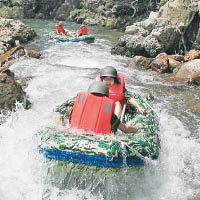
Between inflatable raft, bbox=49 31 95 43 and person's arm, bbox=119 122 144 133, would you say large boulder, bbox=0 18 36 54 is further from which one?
person's arm, bbox=119 122 144 133

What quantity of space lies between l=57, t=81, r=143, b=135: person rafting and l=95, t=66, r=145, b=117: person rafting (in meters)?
0.78

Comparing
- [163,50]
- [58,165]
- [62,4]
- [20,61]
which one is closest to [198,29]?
[163,50]

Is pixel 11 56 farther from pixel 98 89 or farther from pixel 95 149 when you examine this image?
pixel 95 149

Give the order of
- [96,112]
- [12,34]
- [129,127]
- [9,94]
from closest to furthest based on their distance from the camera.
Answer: [96,112] → [129,127] → [9,94] → [12,34]

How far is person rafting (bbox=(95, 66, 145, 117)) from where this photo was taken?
475cm

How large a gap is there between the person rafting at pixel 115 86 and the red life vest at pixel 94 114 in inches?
31.9

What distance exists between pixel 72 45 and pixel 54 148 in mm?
13248

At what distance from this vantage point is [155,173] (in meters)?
4.39

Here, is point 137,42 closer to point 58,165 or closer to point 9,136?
point 9,136

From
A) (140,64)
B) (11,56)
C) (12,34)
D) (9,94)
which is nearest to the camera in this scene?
(9,94)

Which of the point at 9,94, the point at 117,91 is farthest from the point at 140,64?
the point at 117,91

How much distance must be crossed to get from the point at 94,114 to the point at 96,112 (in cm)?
4

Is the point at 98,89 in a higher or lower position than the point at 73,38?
higher

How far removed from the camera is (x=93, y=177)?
3.83 metres
